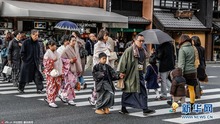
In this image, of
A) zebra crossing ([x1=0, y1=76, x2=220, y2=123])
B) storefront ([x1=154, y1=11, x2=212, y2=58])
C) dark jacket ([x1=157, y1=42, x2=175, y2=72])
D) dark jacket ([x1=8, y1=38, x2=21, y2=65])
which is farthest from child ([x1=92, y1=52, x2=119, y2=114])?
storefront ([x1=154, y1=11, x2=212, y2=58])

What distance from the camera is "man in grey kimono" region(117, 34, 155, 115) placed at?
31.3ft

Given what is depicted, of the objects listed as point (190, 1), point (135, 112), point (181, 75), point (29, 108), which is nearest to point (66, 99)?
point (29, 108)

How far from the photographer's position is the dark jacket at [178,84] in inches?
387

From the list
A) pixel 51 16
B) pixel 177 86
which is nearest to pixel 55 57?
pixel 177 86

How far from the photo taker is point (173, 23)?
3541 centimetres

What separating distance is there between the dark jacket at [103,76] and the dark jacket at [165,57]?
7.94 ft

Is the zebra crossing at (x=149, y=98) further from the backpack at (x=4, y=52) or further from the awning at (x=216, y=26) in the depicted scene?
the awning at (x=216, y=26)

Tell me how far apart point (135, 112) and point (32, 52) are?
13.1 ft

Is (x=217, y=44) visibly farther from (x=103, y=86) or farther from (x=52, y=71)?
(x=103, y=86)

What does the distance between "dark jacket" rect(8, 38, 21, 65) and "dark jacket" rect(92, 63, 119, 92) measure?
4.99 meters

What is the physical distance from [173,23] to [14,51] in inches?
904

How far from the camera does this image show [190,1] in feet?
125

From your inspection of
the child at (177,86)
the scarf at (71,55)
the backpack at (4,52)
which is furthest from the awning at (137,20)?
the child at (177,86)

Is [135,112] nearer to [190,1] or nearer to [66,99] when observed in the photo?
[66,99]
